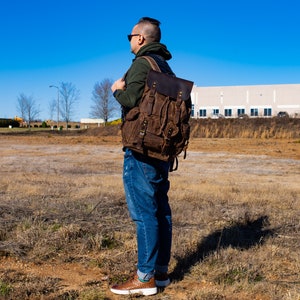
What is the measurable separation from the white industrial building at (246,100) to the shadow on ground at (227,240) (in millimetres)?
71793

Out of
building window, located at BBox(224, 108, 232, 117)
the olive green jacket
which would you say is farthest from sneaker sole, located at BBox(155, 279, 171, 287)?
building window, located at BBox(224, 108, 232, 117)

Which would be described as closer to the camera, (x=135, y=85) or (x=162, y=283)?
(x=135, y=85)

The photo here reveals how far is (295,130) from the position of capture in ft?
119

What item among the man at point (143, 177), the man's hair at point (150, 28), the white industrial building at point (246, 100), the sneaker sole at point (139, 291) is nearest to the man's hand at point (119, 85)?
the man at point (143, 177)

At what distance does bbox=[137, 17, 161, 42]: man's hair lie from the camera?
138 inches

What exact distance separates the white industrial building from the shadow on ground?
71793mm

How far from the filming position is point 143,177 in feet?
11.4

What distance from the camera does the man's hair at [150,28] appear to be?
3516 mm

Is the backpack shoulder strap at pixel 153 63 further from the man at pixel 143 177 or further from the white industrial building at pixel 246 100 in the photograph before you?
the white industrial building at pixel 246 100

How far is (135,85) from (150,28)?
48 centimetres

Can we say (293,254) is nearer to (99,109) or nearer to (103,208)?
(103,208)

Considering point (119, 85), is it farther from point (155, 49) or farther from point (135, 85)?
point (155, 49)

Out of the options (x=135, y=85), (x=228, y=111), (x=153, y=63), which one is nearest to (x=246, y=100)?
(x=228, y=111)

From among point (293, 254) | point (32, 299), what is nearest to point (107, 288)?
point (32, 299)
